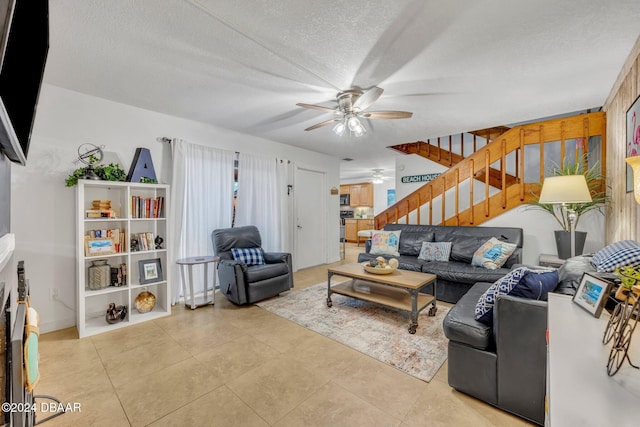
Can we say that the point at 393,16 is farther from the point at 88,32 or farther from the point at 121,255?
the point at 121,255

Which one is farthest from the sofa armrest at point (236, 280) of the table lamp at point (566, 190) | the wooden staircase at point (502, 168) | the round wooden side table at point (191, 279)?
the table lamp at point (566, 190)

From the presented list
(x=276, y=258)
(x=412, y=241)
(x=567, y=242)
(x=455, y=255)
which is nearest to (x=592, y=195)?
(x=567, y=242)

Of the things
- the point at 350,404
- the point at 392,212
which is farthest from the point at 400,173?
the point at 350,404

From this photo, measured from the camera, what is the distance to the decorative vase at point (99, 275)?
109 inches

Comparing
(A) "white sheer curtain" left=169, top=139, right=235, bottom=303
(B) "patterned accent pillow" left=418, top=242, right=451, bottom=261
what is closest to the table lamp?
(B) "patterned accent pillow" left=418, top=242, right=451, bottom=261

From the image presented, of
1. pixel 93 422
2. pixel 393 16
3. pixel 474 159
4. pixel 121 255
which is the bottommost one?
pixel 93 422

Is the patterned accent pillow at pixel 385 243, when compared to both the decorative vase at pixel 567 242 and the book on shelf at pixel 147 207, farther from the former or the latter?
the book on shelf at pixel 147 207

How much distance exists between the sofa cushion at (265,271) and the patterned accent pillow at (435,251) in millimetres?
2042

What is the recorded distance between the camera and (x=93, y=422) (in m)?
1.58

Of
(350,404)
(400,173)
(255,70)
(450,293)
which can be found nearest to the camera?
(350,404)

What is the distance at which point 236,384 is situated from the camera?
75.1 inches

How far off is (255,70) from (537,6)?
6.77ft

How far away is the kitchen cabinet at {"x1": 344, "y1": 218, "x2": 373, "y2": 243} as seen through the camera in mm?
9117

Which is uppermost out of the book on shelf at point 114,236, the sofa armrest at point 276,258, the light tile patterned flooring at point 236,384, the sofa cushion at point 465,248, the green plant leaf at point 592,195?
the green plant leaf at point 592,195
